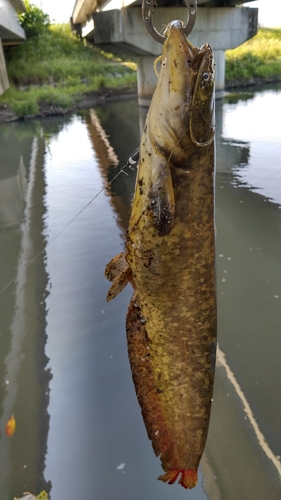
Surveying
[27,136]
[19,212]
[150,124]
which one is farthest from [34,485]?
[27,136]

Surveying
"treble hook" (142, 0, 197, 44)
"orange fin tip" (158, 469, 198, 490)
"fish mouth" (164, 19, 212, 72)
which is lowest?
"orange fin tip" (158, 469, 198, 490)

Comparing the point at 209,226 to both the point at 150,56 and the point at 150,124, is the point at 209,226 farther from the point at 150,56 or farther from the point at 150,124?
the point at 150,56

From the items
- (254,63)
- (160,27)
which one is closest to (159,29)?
(160,27)

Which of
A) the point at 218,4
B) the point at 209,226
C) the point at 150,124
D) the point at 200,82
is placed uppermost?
the point at 218,4

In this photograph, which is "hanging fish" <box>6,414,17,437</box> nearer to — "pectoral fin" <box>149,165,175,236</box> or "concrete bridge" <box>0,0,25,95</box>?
"pectoral fin" <box>149,165,175,236</box>

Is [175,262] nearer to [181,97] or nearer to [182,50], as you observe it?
[181,97]

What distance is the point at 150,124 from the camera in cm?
191

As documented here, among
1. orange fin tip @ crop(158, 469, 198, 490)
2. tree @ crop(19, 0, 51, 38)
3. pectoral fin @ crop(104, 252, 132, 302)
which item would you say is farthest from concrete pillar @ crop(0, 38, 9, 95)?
orange fin tip @ crop(158, 469, 198, 490)

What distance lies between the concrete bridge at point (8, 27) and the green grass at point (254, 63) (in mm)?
13116

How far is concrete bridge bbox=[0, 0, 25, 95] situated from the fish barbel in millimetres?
20230

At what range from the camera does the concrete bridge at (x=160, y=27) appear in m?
17.9

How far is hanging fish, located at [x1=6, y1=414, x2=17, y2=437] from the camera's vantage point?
12.5ft

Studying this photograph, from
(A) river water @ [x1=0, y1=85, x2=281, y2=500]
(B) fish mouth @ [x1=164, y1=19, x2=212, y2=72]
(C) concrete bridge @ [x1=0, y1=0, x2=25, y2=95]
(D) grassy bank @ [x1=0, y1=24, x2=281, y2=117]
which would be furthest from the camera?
(D) grassy bank @ [x1=0, y1=24, x2=281, y2=117]

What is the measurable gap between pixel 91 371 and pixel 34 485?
1243mm
